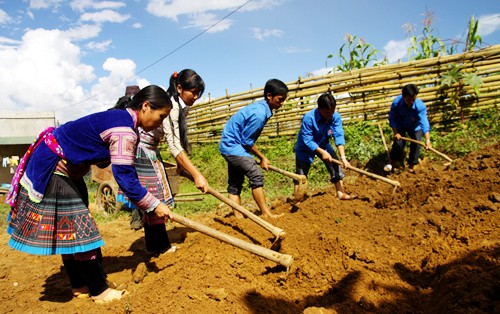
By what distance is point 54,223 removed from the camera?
2.51 m

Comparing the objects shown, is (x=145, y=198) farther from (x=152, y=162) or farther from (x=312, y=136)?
(x=312, y=136)

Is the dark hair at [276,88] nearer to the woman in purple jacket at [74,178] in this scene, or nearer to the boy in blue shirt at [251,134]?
the boy in blue shirt at [251,134]

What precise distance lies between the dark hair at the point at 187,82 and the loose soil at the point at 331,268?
1439mm

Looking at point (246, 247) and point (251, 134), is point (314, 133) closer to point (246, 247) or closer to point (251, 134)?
point (251, 134)

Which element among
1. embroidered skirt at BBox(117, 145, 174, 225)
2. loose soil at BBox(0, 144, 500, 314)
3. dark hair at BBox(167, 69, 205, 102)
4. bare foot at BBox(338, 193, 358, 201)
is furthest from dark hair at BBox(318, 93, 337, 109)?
embroidered skirt at BBox(117, 145, 174, 225)

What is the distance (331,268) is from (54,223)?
6.48 feet

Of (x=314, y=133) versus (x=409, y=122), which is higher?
(x=314, y=133)

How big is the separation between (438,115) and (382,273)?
6609 millimetres

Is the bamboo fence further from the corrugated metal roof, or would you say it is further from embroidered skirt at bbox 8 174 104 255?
the corrugated metal roof

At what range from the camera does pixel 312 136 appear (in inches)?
197

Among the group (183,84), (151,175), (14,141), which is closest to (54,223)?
(151,175)

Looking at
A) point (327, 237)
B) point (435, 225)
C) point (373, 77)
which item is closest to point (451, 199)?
point (435, 225)

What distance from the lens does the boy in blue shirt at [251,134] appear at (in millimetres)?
4141

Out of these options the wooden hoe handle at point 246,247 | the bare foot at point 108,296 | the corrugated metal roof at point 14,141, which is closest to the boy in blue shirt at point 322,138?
the wooden hoe handle at point 246,247
